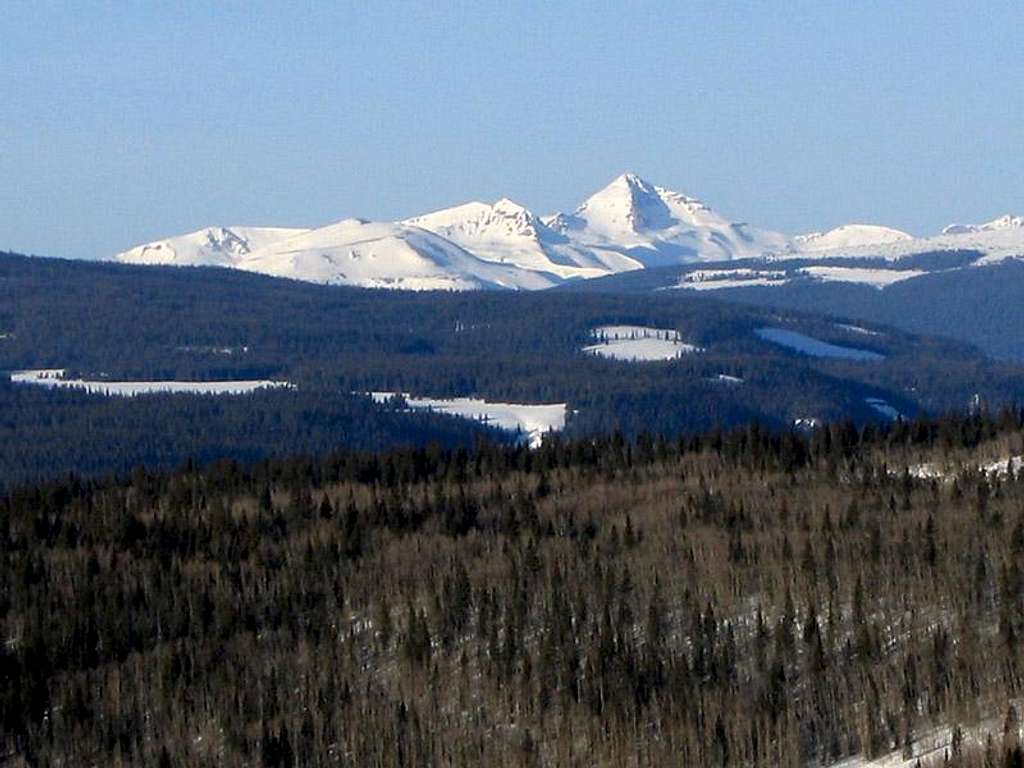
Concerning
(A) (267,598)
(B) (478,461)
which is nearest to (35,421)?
(B) (478,461)

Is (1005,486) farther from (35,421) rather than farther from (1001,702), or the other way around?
(35,421)

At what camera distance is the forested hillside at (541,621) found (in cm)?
2878

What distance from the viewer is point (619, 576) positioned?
124 ft

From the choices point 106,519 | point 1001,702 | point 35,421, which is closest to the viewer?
point 1001,702

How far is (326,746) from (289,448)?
143 m

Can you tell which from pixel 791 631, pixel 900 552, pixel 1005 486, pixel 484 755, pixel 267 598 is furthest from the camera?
pixel 1005 486

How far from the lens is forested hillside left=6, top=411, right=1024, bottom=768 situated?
28781 mm

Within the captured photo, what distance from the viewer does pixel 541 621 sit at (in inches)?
1406

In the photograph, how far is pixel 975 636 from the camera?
29844 mm

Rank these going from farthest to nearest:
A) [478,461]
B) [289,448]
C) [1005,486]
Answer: [289,448], [478,461], [1005,486]

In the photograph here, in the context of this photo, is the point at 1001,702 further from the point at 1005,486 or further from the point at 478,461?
the point at 478,461

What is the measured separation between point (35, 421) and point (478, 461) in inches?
5171

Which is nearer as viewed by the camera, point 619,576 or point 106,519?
point 619,576

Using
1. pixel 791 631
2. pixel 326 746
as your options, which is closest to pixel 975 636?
pixel 791 631
